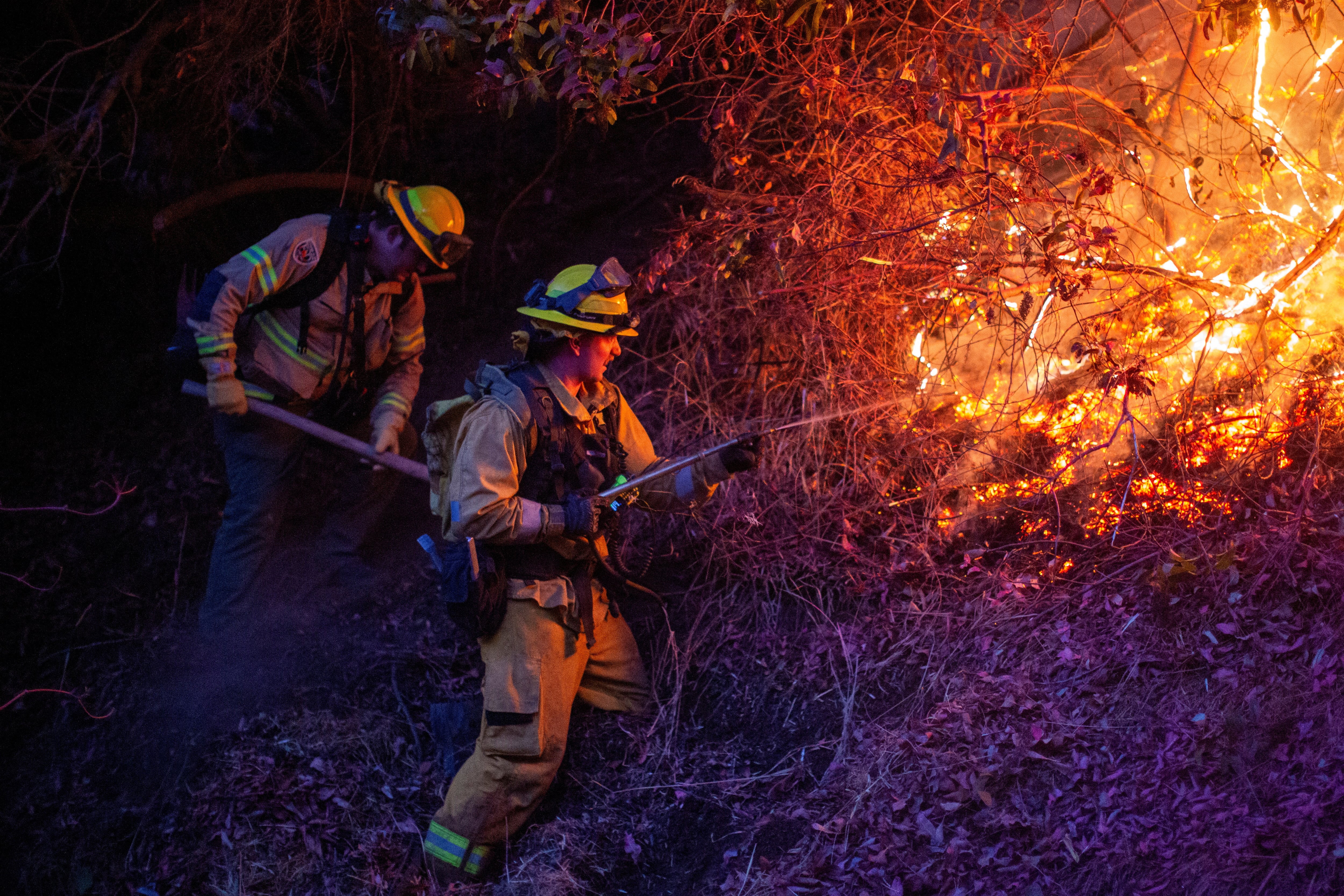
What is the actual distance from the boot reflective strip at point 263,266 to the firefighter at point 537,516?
1.40 meters

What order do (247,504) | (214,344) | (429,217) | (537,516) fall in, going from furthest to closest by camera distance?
(247,504) → (429,217) → (214,344) → (537,516)

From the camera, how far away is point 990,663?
3.66 meters

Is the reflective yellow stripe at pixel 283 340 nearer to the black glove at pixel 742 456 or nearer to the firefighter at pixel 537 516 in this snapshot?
the firefighter at pixel 537 516

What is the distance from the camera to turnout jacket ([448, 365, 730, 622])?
3.44m

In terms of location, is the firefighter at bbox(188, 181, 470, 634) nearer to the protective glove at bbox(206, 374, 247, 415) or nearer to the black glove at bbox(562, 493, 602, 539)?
the protective glove at bbox(206, 374, 247, 415)

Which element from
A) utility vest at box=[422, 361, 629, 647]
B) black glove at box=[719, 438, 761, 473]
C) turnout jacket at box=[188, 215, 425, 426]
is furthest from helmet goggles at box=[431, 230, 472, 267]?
black glove at box=[719, 438, 761, 473]

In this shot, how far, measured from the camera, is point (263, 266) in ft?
14.1

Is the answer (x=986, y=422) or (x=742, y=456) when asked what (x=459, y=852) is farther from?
(x=986, y=422)

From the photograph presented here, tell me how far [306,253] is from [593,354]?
175cm

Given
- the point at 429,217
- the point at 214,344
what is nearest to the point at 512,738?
the point at 214,344

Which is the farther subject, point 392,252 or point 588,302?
point 392,252

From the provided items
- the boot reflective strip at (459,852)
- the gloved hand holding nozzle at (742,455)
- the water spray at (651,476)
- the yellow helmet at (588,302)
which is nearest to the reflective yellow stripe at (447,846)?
the boot reflective strip at (459,852)

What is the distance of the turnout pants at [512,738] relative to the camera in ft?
11.7

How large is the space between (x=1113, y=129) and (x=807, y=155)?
154 centimetres
